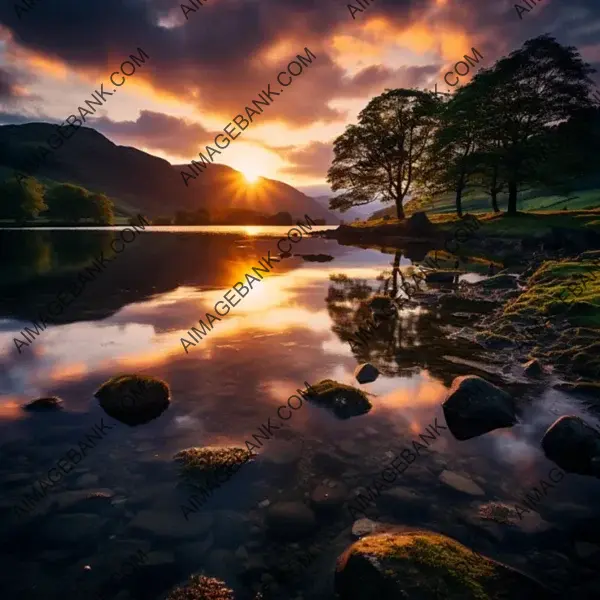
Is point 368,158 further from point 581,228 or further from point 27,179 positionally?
point 27,179

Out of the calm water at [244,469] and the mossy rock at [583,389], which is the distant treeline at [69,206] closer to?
the calm water at [244,469]

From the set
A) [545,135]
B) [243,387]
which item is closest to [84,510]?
[243,387]

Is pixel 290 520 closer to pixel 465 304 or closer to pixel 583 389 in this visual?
pixel 583 389

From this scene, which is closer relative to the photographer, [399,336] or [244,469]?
[244,469]

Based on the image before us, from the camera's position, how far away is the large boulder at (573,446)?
8938 mm

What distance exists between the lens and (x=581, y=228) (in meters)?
44.5

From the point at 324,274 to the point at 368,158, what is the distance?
160ft

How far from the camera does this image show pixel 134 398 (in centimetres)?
1134

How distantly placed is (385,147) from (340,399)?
72090 mm

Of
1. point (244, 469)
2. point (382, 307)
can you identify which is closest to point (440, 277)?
point (382, 307)

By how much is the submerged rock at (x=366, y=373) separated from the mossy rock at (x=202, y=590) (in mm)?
8177

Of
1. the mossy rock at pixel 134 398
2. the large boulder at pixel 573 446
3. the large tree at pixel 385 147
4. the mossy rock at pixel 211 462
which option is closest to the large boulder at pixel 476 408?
the large boulder at pixel 573 446

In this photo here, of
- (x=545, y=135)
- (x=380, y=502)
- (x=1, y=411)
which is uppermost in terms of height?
(x=545, y=135)

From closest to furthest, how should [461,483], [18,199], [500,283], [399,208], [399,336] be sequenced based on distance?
1. [461,483]
2. [399,336]
3. [500,283]
4. [399,208]
5. [18,199]
